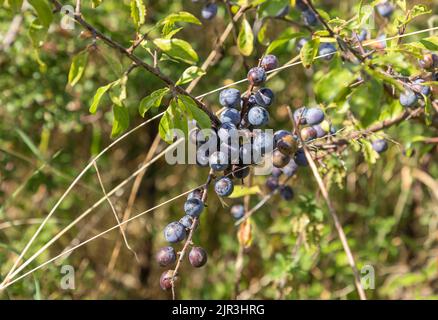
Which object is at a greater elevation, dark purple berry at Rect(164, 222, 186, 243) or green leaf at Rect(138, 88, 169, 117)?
green leaf at Rect(138, 88, 169, 117)

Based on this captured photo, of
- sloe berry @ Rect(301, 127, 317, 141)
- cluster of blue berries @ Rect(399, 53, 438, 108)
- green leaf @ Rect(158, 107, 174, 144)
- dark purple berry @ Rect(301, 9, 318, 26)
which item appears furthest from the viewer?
dark purple berry @ Rect(301, 9, 318, 26)

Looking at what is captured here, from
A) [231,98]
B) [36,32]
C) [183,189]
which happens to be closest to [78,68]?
[36,32]

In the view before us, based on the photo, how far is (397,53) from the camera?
1139mm

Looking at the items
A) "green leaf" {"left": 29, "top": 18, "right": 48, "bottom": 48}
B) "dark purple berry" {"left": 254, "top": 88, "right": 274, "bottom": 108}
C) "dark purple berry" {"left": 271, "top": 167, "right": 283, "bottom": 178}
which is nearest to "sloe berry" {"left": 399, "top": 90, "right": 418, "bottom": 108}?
"dark purple berry" {"left": 254, "top": 88, "right": 274, "bottom": 108}

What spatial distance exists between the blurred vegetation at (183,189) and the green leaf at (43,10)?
28.5 inches

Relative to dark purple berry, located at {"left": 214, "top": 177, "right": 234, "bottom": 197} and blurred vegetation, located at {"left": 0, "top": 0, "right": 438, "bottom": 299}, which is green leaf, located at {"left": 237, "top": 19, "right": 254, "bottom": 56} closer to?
blurred vegetation, located at {"left": 0, "top": 0, "right": 438, "bottom": 299}

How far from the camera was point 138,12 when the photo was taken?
1.28 metres

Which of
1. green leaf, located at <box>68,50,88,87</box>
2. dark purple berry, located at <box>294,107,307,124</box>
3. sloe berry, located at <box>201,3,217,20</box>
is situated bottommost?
dark purple berry, located at <box>294,107,307,124</box>

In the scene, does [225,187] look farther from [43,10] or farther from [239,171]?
[43,10]

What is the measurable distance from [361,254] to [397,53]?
4.41ft

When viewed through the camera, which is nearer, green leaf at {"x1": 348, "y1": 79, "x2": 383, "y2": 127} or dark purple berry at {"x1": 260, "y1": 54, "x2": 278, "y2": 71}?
green leaf at {"x1": 348, "y1": 79, "x2": 383, "y2": 127}

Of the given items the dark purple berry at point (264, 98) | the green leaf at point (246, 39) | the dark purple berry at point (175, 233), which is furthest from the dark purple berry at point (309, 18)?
the dark purple berry at point (175, 233)

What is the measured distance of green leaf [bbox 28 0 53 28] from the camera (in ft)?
3.74

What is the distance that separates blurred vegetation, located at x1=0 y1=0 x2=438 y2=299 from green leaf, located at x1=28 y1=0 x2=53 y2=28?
72 centimetres
